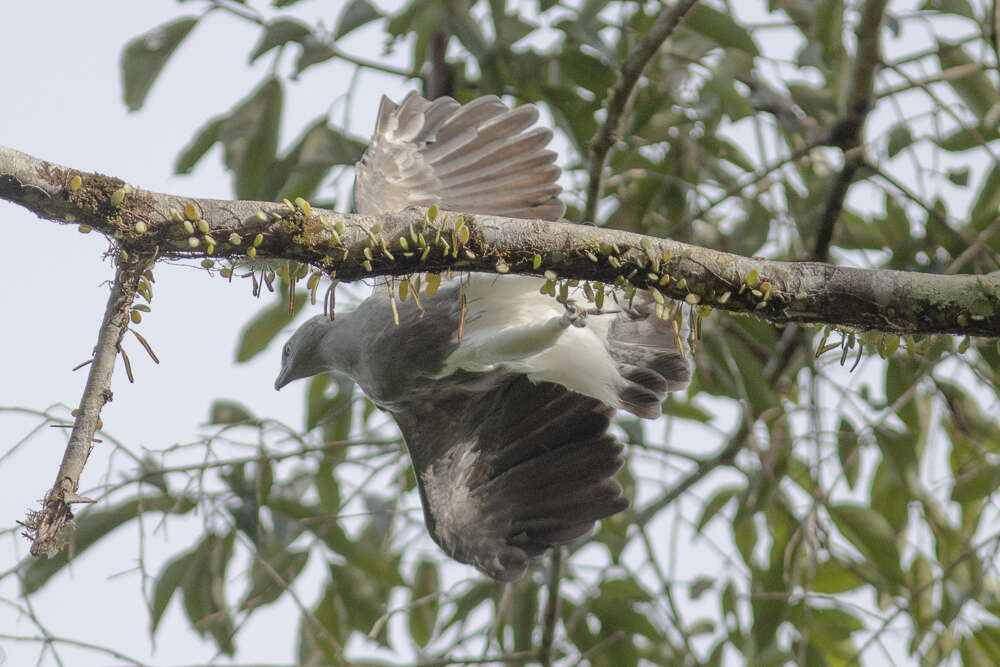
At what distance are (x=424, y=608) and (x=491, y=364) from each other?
46.7 inches

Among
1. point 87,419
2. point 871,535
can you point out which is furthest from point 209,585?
point 871,535

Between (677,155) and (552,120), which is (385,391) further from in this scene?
(677,155)

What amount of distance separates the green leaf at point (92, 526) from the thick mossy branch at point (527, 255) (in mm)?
1394

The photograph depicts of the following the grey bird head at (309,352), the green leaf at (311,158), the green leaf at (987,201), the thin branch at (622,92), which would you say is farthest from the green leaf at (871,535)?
the green leaf at (311,158)

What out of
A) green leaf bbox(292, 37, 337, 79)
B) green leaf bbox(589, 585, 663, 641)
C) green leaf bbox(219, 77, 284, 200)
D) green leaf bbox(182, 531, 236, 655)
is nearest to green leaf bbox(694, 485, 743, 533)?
green leaf bbox(589, 585, 663, 641)

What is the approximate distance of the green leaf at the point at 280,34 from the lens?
3.07m

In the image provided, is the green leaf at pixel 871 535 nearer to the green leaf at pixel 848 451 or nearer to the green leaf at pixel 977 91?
the green leaf at pixel 848 451

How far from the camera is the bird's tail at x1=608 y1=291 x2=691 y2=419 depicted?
2.99 m

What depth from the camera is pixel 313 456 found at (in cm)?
348

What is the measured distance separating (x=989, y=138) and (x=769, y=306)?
177cm

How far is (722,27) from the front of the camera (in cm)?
300

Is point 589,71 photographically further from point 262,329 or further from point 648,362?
point 262,329

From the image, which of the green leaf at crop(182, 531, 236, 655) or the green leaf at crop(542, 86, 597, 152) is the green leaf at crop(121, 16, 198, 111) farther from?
the green leaf at crop(182, 531, 236, 655)

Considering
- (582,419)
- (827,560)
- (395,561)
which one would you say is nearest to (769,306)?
(582,419)
